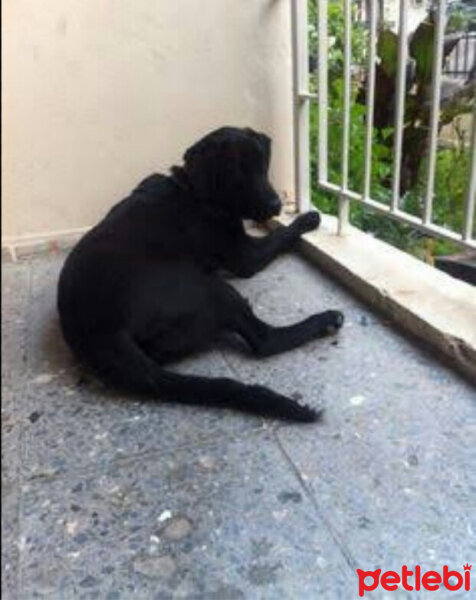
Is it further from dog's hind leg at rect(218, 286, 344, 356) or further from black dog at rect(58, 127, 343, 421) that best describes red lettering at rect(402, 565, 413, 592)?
dog's hind leg at rect(218, 286, 344, 356)

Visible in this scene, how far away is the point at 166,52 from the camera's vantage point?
8.68 ft

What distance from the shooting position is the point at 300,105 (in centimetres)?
264

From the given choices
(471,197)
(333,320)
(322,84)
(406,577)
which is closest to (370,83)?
(322,84)

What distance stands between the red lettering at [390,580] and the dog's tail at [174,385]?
46 centimetres

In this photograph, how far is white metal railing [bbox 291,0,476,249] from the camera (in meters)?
1.83

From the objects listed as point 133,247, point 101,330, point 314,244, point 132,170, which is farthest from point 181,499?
point 132,170

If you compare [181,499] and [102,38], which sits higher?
[102,38]

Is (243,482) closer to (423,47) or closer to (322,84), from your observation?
(322,84)

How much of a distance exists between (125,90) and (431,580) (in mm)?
2158

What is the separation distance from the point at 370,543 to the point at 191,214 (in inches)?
48.0

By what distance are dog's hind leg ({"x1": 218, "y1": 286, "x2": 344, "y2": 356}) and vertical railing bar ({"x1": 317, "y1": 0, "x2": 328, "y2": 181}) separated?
0.85 metres

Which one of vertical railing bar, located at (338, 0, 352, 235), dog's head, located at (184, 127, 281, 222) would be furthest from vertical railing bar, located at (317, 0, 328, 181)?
dog's head, located at (184, 127, 281, 222)

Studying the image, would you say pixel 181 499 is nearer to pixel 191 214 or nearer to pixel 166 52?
pixel 191 214

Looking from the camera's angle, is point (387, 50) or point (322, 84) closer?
point (322, 84)
